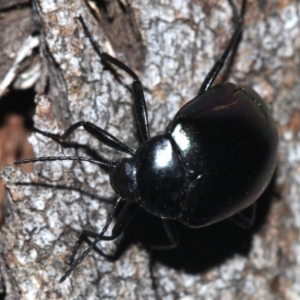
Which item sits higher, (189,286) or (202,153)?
(202,153)

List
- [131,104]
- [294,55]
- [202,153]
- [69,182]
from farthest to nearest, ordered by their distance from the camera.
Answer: [294,55], [131,104], [69,182], [202,153]

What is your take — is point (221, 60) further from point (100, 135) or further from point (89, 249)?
point (89, 249)

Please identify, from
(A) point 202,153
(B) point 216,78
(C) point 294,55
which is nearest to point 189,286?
(A) point 202,153

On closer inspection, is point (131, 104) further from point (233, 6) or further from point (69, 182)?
point (233, 6)

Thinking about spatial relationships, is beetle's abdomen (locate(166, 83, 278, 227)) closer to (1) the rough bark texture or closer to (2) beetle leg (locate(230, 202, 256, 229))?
(2) beetle leg (locate(230, 202, 256, 229))

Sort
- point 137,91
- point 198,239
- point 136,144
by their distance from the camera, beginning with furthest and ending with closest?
point 198,239 < point 136,144 < point 137,91

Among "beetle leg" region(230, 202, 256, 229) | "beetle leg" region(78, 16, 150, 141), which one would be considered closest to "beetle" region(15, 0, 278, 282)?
"beetle leg" region(78, 16, 150, 141)

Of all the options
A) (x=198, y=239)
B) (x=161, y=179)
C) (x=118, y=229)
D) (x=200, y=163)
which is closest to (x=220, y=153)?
(x=200, y=163)
